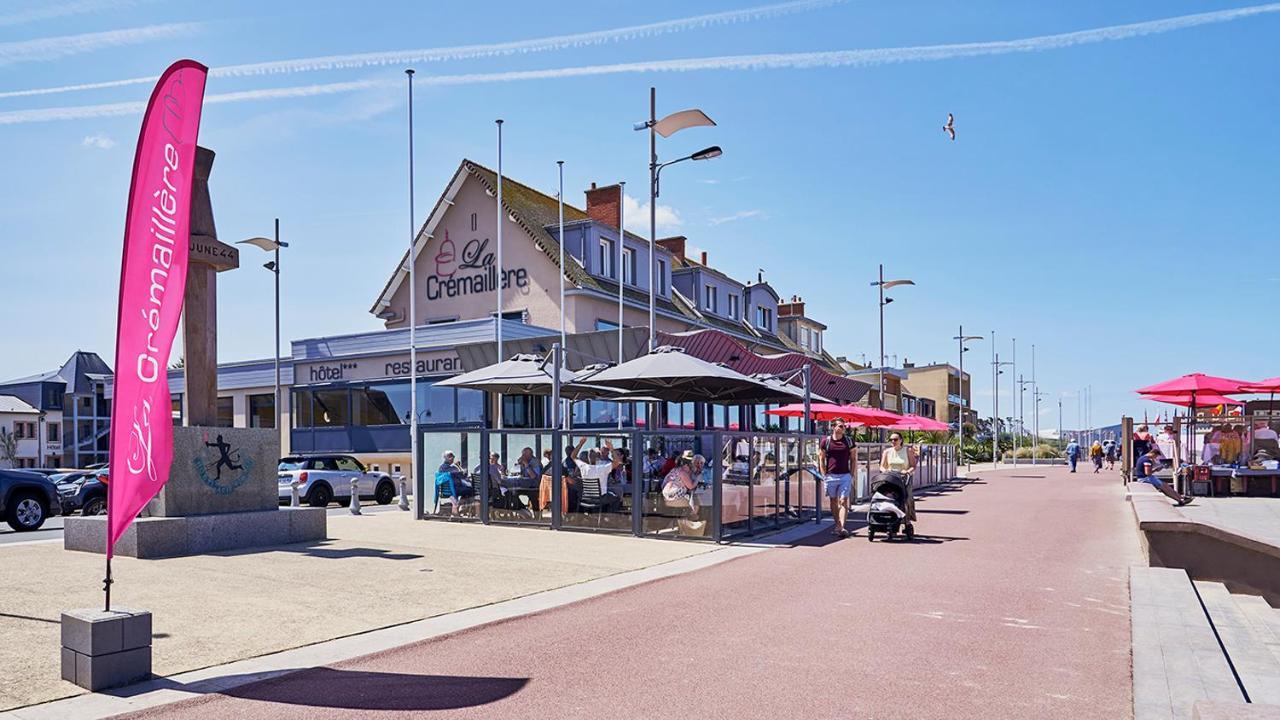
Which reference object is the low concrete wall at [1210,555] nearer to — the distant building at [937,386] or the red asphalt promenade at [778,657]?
the red asphalt promenade at [778,657]

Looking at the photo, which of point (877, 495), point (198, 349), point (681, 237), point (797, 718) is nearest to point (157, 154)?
point (797, 718)

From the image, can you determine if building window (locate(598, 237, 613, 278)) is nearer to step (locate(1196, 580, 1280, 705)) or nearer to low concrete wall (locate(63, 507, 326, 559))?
low concrete wall (locate(63, 507, 326, 559))

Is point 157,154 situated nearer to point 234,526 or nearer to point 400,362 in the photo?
point 234,526

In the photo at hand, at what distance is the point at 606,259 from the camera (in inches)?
1470

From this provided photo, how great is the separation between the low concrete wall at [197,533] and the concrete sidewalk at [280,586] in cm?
30

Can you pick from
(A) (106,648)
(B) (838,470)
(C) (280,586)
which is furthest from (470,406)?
(A) (106,648)

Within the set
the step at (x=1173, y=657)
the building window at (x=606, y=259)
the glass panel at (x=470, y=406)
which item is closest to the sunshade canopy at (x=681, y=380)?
the step at (x=1173, y=657)

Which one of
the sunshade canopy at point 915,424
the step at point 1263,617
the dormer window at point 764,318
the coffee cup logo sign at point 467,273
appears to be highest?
the coffee cup logo sign at point 467,273

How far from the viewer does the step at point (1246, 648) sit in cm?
620

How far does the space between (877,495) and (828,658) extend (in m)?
8.09

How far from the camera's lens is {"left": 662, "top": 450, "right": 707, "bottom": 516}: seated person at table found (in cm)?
1468

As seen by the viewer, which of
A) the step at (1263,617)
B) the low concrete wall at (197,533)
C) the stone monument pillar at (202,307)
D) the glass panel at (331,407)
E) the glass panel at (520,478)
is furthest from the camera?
the glass panel at (331,407)

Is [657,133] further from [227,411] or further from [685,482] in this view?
[227,411]

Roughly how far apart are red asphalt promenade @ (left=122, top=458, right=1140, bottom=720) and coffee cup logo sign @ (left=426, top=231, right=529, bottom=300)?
86.0ft
